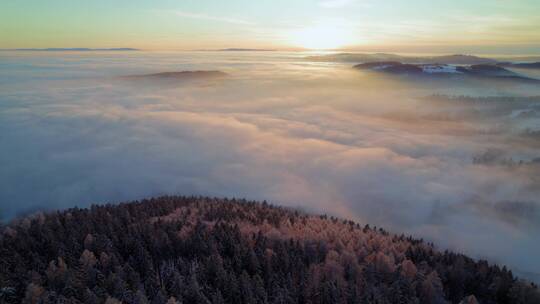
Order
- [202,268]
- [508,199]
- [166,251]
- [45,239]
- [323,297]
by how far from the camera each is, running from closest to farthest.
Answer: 1. [323,297]
2. [202,268]
3. [166,251]
4. [45,239]
5. [508,199]

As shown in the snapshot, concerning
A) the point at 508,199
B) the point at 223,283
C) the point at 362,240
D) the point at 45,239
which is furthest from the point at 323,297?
the point at 508,199

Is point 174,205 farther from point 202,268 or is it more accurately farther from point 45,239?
point 202,268

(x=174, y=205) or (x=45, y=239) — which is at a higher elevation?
(x=45, y=239)

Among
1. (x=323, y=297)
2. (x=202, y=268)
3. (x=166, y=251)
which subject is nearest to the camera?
(x=323, y=297)

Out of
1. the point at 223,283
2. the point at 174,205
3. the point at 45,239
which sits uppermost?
the point at 223,283

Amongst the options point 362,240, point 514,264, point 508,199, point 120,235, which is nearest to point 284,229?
point 362,240

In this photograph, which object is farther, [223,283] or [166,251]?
[166,251]
